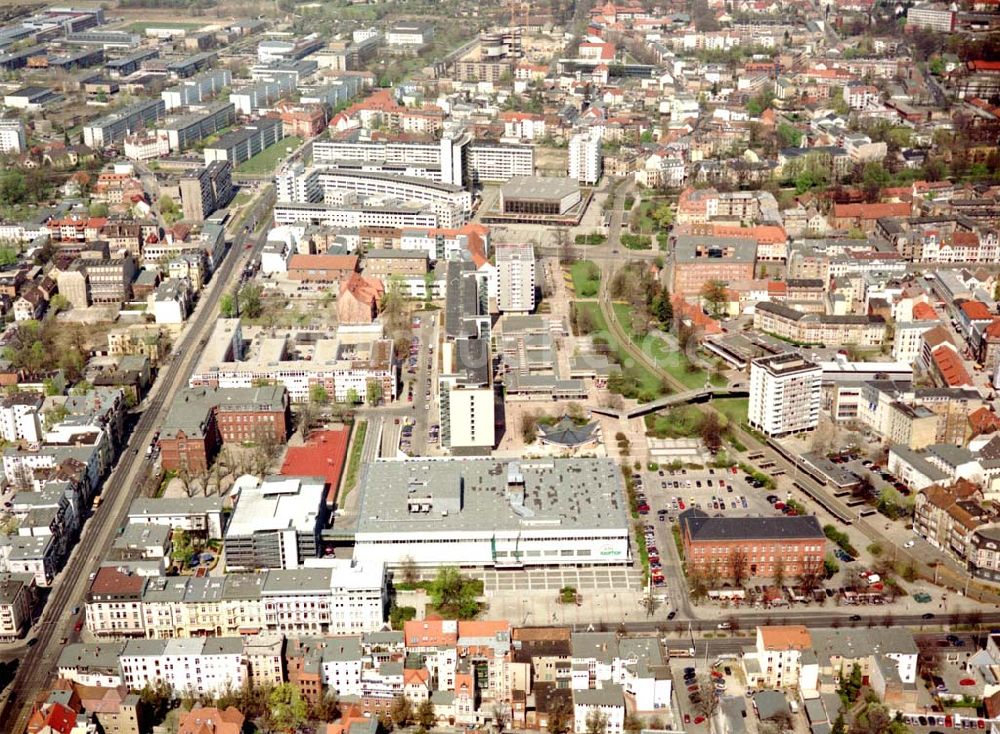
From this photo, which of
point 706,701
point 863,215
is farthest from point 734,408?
point 863,215

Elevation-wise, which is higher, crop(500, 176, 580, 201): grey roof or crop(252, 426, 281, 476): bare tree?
crop(500, 176, 580, 201): grey roof

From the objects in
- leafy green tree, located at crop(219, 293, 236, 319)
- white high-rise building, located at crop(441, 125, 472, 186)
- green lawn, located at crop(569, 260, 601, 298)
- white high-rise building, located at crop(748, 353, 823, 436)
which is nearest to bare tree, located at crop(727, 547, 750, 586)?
white high-rise building, located at crop(748, 353, 823, 436)

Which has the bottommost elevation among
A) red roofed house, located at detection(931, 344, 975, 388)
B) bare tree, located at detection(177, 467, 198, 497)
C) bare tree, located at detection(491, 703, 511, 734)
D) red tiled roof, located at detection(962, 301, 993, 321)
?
bare tree, located at detection(491, 703, 511, 734)

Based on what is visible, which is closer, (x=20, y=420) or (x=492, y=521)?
(x=492, y=521)

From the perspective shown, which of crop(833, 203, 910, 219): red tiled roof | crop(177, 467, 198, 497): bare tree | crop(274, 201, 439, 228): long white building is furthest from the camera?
crop(833, 203, 910, 219): red tiled roof

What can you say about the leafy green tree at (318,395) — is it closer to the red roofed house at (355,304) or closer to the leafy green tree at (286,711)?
the red roofed house at (355,304)

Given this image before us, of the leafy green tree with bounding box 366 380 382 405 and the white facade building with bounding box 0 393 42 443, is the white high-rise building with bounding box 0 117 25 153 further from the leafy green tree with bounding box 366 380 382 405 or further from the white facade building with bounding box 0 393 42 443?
the leafy green tree with bounding box 366 380 382 405

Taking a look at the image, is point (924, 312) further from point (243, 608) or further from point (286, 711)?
point (286, 711)

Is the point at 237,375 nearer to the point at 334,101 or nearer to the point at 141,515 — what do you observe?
the point at 141,515
